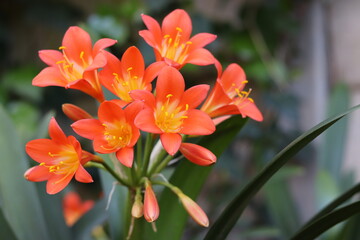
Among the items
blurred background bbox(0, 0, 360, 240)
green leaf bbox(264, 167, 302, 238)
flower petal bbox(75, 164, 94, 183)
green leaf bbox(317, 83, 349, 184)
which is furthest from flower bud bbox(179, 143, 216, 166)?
blurred background bbox(0, 0, 360, 240)

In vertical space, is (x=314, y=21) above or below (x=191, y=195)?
above

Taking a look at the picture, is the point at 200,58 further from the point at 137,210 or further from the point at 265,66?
the point at 265,66

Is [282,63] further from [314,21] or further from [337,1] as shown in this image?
[337,1]

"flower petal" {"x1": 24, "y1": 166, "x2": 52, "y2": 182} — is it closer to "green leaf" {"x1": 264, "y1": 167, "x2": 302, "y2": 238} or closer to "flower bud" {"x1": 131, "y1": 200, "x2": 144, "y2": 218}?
"flower bud" {"x1": 131, "y1": 200, "x2": 144, "y2": 218}

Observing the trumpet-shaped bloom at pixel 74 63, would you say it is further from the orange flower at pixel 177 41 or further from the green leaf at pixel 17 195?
the green leaf at pixel 17 195

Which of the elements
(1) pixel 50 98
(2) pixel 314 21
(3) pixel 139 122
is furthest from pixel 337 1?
(3) pixel 139 122

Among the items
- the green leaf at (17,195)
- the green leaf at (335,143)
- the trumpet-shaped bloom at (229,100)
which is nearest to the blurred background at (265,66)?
the green leaf at (335,143)
